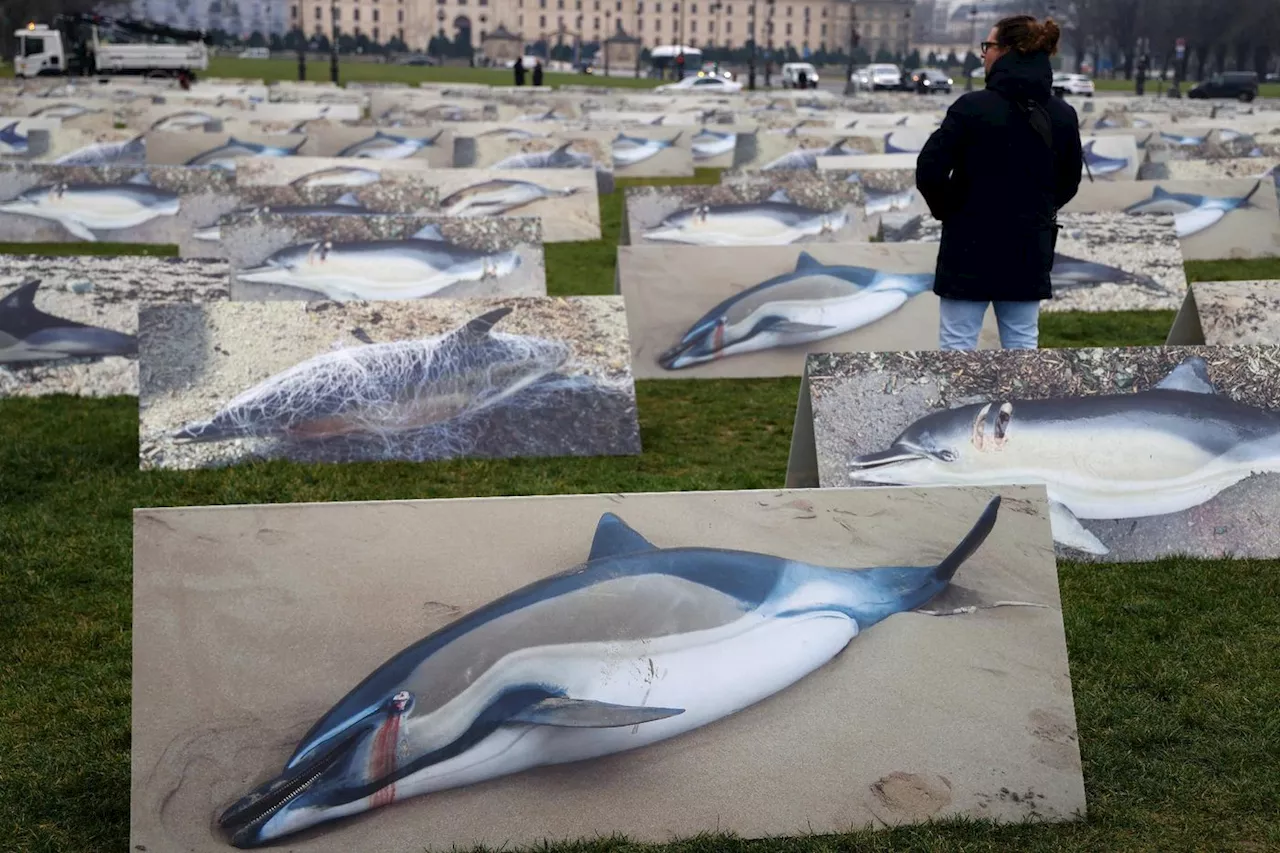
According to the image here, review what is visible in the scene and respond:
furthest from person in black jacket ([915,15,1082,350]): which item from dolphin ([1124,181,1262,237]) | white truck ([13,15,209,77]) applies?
white truck ([13,15,209,77])

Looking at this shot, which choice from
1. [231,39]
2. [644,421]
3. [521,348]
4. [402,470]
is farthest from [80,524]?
[231,39]

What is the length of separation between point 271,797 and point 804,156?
18.8m

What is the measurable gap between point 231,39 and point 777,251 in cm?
13697

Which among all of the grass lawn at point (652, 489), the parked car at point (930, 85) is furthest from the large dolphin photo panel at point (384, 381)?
the parked car at point (930, 85)

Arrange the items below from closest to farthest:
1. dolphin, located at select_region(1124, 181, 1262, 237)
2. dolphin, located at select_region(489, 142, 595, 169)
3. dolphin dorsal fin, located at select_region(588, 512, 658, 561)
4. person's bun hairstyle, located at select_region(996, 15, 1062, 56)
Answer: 1. dolphin dorsal fin, located at select_region(588, 512, 658, 561)
2. person's bun hairstyle, located at select_region(996, 15, 1062, 56)
3. dolphin, located at select_region(1124, 181, 1262, 237)
4. dolphin, located at select_region(489, 142, 595, 169)

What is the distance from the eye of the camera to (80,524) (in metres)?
6.44

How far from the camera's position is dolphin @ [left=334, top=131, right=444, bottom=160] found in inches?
819

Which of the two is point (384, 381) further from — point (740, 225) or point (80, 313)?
point (740, 225)

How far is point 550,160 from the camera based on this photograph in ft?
65.6

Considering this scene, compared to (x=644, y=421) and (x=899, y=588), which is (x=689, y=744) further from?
(x=644, y=421)

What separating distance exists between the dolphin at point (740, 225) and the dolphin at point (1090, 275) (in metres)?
2.03

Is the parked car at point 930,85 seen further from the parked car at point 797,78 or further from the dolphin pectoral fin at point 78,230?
the dolphin pectoral fin at point 78,230

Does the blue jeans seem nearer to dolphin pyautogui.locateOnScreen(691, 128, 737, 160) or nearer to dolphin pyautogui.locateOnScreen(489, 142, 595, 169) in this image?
dolphin pyautogui.locateOnScreen(489, 142, 595, 169)

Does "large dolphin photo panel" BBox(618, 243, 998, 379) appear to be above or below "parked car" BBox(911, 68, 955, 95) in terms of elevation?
above
